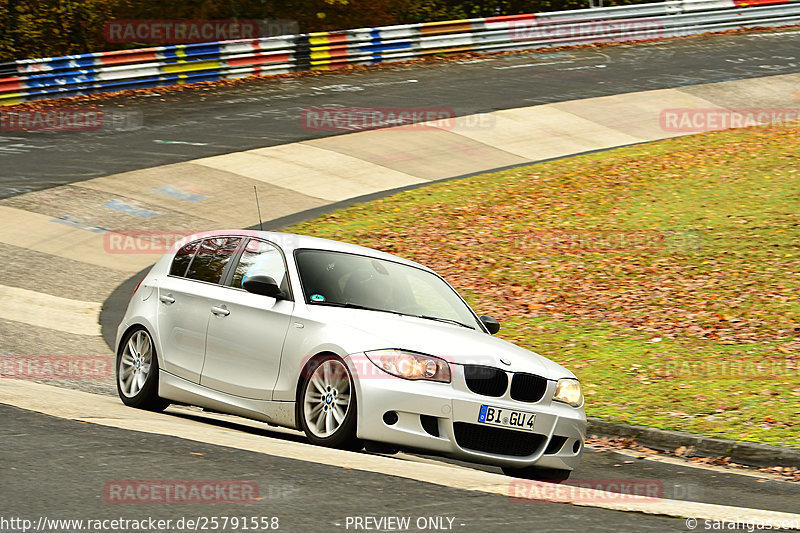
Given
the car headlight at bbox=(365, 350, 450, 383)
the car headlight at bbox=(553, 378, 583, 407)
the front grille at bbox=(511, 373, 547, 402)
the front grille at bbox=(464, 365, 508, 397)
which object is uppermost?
the car headlight at bbox=(365, 350, 450, 383)

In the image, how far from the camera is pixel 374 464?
713 cm

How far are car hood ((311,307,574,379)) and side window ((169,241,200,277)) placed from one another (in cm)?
182

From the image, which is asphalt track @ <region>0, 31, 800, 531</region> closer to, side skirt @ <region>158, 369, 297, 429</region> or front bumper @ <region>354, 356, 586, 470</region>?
side skirt @ <region>158, 369, 297, 429</region>

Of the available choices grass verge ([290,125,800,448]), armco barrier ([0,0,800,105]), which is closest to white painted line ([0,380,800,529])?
grass verge ([290,125,800,448])

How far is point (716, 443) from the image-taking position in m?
9.66

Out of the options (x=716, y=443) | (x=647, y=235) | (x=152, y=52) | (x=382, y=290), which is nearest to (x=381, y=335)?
(x=382, y=290)

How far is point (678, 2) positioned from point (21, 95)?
2169 centimetres

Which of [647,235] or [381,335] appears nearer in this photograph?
[381,335]

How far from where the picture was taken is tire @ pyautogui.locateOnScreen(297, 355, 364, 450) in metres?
7.70

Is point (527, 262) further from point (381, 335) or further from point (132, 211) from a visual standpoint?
point (381, 335)

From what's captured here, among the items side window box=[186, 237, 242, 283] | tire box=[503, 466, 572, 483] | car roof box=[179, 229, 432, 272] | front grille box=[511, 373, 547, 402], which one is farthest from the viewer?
side window box=[186, 237, 242, 283]

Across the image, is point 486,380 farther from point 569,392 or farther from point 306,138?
point 306,138

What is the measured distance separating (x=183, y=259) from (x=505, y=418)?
11.2ft

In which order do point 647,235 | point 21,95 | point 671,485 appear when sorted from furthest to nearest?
point 21,95
point 647,235
point 671,485
